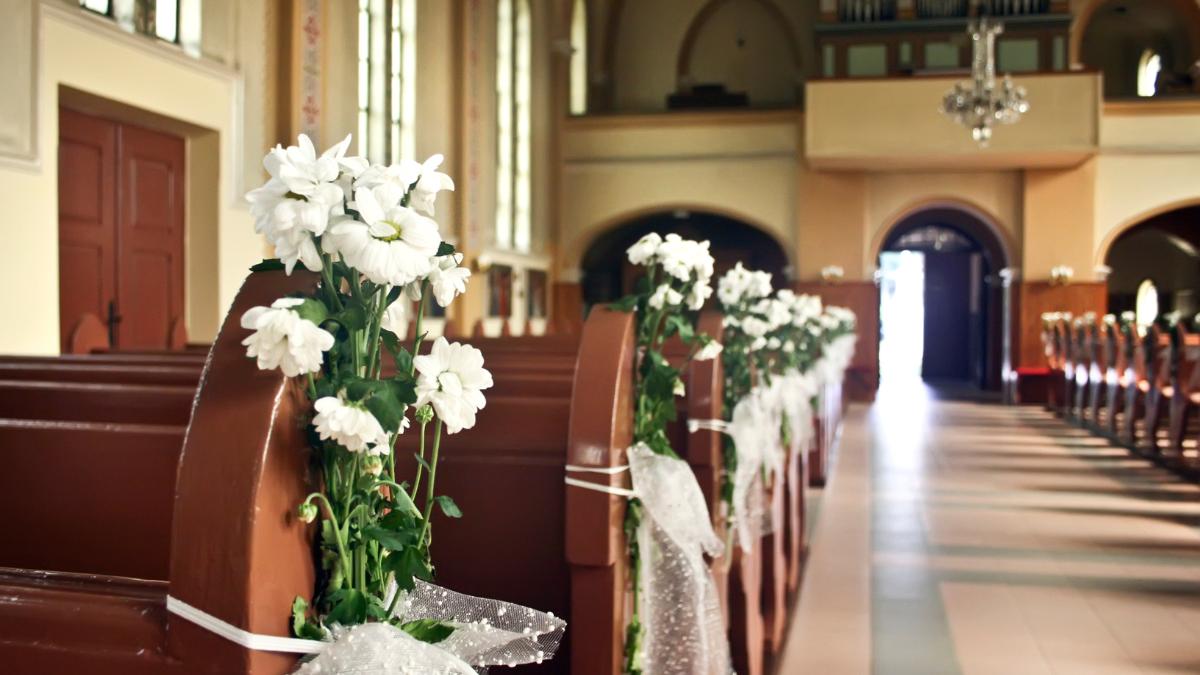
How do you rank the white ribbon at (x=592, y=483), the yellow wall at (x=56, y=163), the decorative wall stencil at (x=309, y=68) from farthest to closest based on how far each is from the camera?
the decorative wall stencil at (x=309, y=68), the yellow wall at (x=56, y=163), the white ribbon at (x=592, y=483)

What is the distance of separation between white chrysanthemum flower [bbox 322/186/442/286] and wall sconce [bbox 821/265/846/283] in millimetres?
14344

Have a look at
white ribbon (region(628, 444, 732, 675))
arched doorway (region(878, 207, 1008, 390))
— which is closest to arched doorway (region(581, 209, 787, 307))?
arched doorway (region(878, 207, 1008, 390))

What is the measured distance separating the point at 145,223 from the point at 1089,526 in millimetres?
6305

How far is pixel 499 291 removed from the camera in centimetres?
1316

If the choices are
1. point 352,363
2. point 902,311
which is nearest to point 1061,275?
point 902,311

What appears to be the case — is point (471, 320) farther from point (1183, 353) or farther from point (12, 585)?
point (12, 585)

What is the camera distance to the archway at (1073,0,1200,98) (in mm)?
17562

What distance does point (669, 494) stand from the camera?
6.75ft

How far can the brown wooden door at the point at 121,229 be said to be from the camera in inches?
262

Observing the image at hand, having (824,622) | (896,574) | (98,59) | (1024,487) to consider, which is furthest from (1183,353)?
(98,59)

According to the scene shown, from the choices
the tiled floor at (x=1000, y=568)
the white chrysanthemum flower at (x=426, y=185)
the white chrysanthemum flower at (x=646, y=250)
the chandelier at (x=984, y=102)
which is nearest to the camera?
the white chrysanthemum flower at (x=426, y=185)

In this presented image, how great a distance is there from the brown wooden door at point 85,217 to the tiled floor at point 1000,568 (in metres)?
4.70

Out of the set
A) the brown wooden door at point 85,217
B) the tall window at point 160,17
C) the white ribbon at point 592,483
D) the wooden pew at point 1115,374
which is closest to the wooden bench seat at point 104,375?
the white ribbon at point 592,483

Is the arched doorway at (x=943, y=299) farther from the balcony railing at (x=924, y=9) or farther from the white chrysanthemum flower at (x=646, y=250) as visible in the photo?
the white chrysanthemum flower at (x=646, y=250)
